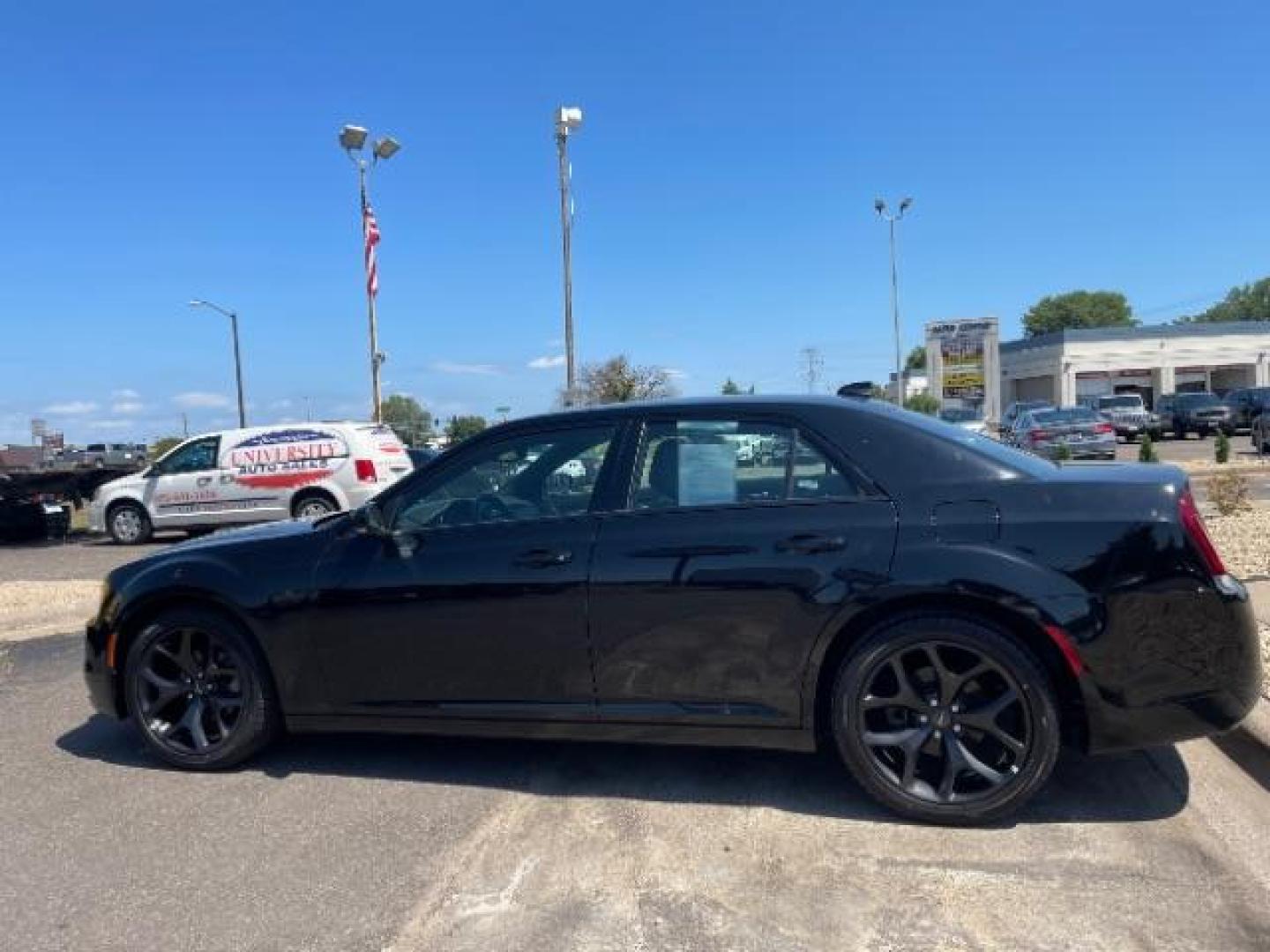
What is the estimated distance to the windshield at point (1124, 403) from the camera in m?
35.6

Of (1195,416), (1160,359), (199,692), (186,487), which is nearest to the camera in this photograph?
(199,692)

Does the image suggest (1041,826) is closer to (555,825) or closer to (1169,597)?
(1169,597)

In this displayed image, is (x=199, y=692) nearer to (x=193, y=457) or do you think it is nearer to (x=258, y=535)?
(x=258, y=535)

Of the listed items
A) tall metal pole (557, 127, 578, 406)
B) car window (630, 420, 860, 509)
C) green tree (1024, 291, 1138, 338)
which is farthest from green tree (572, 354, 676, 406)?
green tree (1024, 291, 1138, 338)

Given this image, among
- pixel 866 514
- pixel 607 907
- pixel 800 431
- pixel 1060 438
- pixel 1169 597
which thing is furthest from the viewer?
pixel 1060 438

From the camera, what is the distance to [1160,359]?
55.7 meters

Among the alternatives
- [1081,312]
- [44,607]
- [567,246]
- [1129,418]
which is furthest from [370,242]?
[1081,312]

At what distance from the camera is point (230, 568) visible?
4645 millimetres

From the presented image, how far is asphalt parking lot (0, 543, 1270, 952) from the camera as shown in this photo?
3.19 m

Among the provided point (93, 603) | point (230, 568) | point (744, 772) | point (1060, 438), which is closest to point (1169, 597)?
point (744, 772)

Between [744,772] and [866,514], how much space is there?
135 centimetres

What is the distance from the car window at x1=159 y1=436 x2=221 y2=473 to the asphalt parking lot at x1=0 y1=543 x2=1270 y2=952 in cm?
1129

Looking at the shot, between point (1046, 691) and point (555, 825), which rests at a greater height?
point (1046, 691)

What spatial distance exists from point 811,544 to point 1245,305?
125779mm
